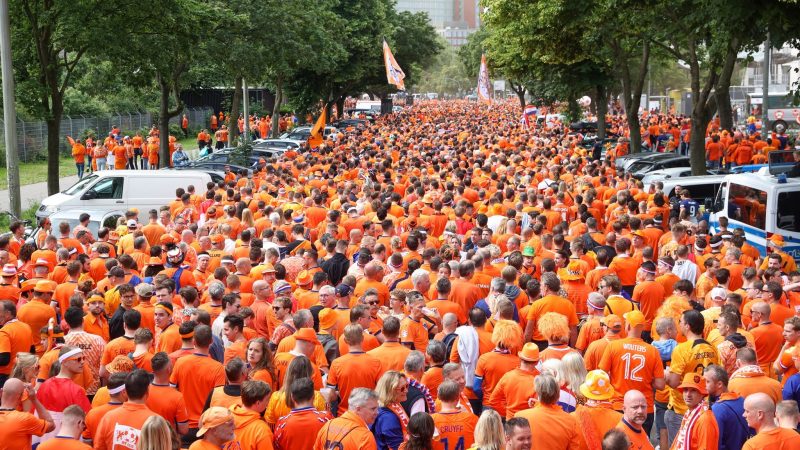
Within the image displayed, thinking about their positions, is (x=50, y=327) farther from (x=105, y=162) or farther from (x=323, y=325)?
(x=105, y=162)

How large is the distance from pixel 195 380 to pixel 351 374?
4.10 feet

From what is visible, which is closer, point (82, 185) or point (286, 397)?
point (286, 397)

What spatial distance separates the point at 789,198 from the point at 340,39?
41.0m

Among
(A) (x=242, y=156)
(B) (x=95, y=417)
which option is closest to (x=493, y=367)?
(B) (x=95, y=417)

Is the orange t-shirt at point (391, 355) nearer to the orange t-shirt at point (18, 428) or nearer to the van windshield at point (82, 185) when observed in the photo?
the orange t-shirt at point (18, 428)

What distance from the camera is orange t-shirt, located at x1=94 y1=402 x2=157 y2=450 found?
681 cm

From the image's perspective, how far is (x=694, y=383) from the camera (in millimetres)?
7207

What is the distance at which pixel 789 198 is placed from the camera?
51.3 feet

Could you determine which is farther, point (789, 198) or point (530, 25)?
point (530, 25)

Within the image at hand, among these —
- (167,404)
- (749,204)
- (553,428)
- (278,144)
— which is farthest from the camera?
(278,144)

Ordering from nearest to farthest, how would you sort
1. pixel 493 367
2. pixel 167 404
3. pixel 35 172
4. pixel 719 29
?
pixel 167 404 → pixel 493 367 → pixel 719 29 → pixel 35 172

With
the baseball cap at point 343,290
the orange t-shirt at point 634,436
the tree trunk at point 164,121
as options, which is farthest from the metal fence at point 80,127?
the orange t-shirt at point 634,436

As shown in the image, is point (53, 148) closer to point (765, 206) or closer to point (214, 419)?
point (765, 206)

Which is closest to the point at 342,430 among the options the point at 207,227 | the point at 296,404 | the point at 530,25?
the point at 296,404
